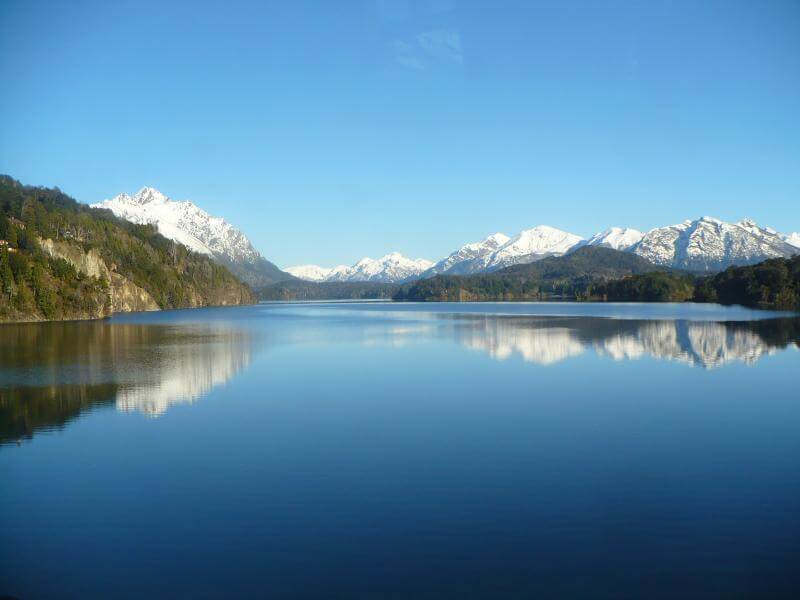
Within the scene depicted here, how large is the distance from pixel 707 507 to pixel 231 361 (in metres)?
32.8

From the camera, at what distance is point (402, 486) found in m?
14.4

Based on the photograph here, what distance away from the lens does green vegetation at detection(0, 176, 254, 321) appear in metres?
91.4

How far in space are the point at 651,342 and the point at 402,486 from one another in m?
A: 40.3

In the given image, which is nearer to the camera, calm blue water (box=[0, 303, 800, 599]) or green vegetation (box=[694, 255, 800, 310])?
calm blue water (box=[0, 303, 800, 599])

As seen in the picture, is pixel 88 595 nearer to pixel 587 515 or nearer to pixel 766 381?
pixel 587 515

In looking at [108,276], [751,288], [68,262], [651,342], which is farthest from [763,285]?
[108,276]

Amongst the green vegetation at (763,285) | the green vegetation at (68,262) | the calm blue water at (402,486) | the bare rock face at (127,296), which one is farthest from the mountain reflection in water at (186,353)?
the bare rock face at (127,296)

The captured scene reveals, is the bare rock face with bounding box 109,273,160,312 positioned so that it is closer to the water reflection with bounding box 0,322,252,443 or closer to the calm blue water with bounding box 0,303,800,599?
the water reflection with bounding box 0,322,252,443

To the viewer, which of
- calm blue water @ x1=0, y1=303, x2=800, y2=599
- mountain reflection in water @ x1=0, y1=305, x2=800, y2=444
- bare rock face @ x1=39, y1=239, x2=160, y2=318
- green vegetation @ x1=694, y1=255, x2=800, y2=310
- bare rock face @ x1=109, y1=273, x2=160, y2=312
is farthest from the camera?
bare rock face @ x1=109, y1=273, x2=160, y2=312

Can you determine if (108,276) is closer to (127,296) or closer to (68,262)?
(127,296)

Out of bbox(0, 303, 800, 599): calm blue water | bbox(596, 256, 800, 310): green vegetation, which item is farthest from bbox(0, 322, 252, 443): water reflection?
bbox(596, 256, 800, 310): green vegetation

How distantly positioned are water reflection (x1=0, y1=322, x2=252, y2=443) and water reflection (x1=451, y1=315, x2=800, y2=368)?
1981 cm

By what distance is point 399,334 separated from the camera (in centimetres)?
6400

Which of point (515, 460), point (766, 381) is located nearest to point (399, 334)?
point (766, 381)
